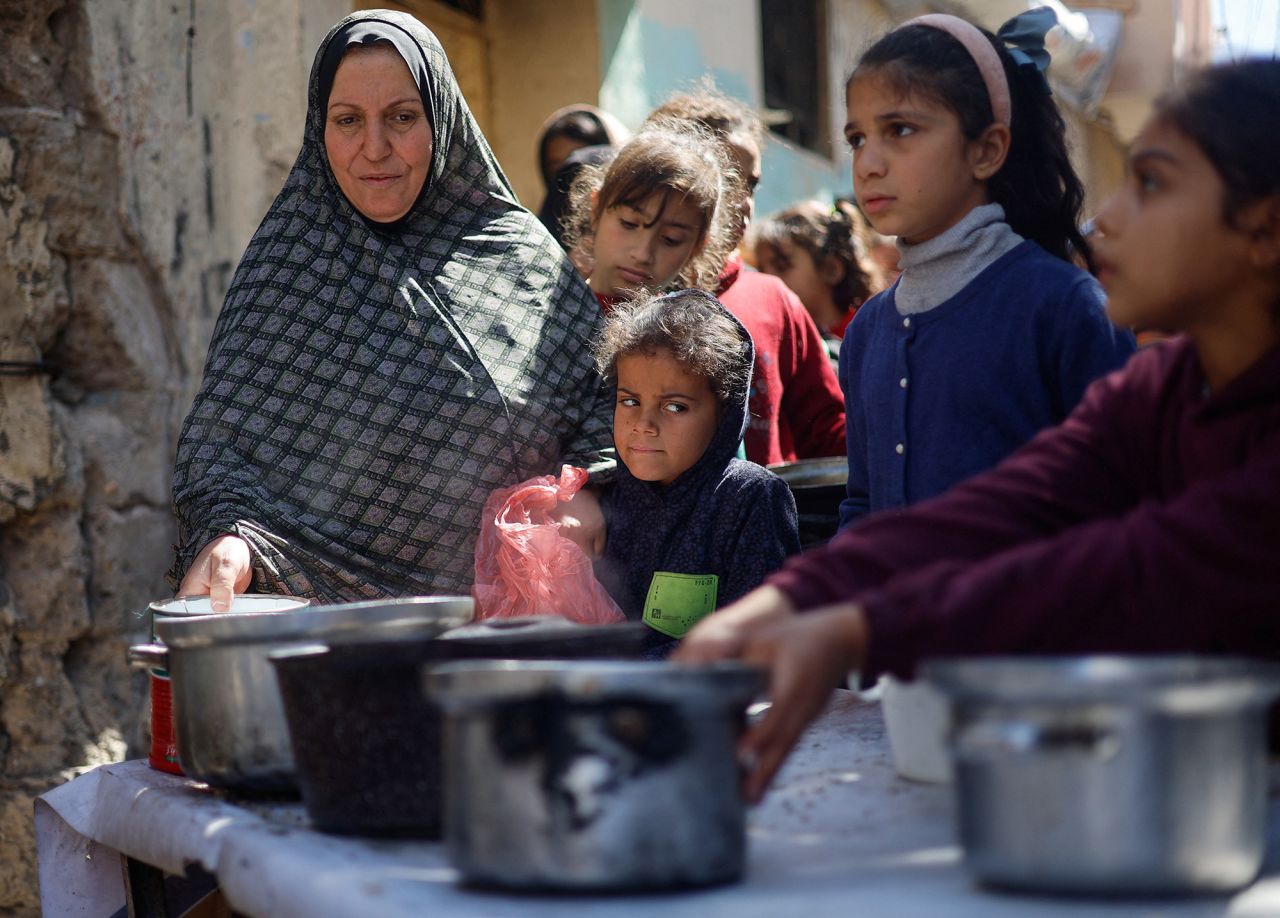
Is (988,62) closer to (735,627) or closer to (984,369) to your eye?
(984,369)

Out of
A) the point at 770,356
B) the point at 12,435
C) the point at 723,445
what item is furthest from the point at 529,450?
the point at 12,435

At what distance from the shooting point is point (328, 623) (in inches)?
65.7

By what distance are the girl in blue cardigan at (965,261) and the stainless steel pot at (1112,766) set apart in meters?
1.13

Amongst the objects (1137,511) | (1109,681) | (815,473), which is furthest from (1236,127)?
(815,473)

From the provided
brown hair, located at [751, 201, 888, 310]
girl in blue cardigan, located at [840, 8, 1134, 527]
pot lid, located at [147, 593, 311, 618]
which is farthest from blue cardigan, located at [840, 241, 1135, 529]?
brown hair, located at [751, 201, 888, 310]

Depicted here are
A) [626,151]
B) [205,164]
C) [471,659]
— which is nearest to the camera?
[471,659]

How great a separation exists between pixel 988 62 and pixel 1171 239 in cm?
99

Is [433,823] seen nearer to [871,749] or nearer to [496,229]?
[871,749]

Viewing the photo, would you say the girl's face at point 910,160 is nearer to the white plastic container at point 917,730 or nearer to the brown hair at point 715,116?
the white plastic container at point 917,730

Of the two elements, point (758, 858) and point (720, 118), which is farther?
point (720, 118)

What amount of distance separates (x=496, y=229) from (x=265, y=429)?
0.65 meters

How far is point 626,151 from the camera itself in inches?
129

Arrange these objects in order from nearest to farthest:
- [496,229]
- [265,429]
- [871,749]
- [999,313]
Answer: [871,749]
[999,313]
[265,429]
[496,229]

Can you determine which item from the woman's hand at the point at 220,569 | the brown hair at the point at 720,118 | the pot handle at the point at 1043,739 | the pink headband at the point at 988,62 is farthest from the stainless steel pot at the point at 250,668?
the brown hair at the point at 720,118
